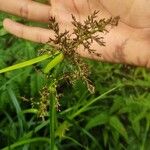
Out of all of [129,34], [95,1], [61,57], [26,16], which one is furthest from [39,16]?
[61,57]

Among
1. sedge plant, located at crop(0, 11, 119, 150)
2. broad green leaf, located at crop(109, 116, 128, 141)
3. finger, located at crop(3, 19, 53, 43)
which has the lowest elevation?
broad green leaf, located at crop(109, 116, 128, 141)

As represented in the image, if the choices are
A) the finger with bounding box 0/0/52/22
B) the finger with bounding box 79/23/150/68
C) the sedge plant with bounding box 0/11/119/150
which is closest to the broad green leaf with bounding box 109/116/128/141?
the finger with bounding box 79/23/150/68

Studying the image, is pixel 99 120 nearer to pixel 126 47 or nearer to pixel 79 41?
pixel 126 47

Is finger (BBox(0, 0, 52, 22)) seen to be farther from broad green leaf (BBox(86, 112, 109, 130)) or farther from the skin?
broad green leaf (BBox(86, 112, 109, 130))

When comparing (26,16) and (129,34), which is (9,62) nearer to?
(26,16)

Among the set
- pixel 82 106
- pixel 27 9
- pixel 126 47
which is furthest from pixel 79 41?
pixel 82 106

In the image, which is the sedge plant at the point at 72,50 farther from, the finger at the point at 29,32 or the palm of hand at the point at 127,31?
the finger at the point at 29,32

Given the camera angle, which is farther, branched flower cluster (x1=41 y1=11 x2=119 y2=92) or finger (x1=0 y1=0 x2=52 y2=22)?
finger (x1=0 y1=0 x2=52 y2=22)
